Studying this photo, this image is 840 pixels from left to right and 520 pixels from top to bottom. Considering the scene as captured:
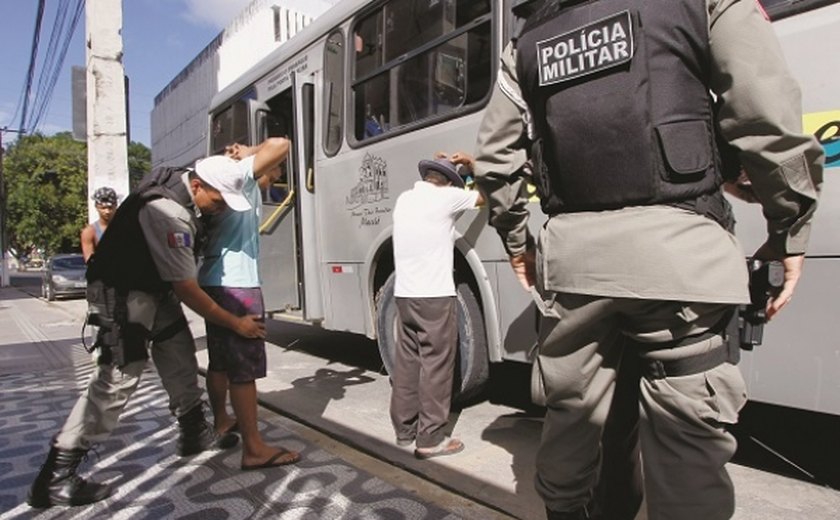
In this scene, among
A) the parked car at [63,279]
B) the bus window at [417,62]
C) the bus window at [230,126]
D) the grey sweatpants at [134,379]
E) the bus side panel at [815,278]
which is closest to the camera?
the bus side panel at [815,278]

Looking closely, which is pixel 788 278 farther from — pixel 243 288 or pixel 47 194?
pixel 47 194

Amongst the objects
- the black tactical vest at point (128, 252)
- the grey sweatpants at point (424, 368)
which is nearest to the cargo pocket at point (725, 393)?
the grey sweatpants at point (424, 368)

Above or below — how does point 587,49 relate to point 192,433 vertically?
above

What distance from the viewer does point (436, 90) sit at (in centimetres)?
358

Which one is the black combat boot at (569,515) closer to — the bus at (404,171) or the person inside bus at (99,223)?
the bus at (404,171)

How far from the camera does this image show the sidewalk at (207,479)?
2.42 meters

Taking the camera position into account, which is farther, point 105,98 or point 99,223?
point 105,98

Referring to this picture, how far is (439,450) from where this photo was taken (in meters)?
2.95

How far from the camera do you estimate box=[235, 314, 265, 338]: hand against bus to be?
9.23 feet

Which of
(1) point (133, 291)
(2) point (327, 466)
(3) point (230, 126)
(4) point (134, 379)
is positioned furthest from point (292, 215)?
(2) point (327, 466)

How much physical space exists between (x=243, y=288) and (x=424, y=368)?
41.1 inches

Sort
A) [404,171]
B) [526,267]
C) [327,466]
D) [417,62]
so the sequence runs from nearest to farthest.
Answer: [526,267]
[327,466]
[417,62]
[404,171]

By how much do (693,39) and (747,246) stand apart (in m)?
1.22

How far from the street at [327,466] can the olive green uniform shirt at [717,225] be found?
133 centimetres
